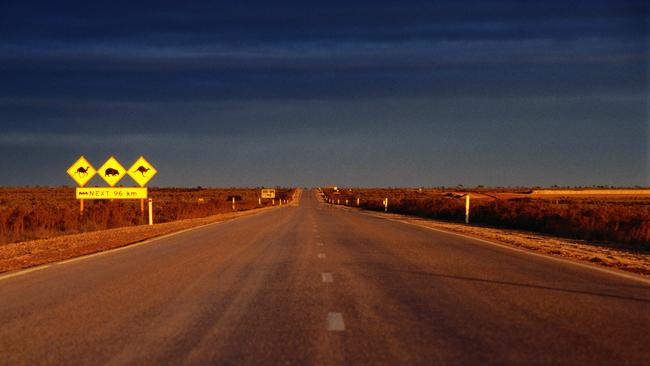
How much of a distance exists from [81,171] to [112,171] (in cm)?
168

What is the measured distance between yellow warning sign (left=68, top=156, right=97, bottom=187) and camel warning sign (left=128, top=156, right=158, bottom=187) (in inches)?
80.7

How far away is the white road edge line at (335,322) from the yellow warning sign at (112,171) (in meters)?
31.7

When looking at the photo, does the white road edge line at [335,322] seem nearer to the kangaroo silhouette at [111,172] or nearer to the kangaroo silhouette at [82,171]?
the kangaroo silhouette at [111,172]

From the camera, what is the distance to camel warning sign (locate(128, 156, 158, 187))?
38.8m

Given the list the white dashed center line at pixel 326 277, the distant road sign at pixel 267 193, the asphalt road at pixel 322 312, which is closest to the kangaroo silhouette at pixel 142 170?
the asphalt road at pixel 322 312

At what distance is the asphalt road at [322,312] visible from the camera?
6.60 m

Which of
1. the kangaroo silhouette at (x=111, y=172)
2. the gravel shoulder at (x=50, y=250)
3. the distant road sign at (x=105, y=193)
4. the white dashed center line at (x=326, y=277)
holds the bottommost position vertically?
the gravel shoulder at (x=50, y=250)

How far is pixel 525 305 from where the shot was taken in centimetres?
935

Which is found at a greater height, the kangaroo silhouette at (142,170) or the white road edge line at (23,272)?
the kangaroo silhouette at (142,170)

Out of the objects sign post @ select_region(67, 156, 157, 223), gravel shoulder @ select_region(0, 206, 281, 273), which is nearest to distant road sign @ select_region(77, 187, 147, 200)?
sign post @ select_region(67, 156, 157, 223)

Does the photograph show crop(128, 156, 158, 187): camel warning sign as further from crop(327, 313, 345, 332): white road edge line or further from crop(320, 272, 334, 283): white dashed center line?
crop(327, 313, 345, 332): white road edge line

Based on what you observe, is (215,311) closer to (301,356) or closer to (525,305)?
(301,356)

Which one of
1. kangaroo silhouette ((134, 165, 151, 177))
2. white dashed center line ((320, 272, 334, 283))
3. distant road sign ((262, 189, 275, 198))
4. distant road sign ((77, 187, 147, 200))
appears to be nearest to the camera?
white dashed center line ((320, 272, 334, 283))

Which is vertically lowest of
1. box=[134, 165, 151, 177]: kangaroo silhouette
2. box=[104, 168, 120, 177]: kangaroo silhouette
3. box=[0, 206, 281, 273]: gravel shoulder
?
box=[0, 206, 281, 273]: gravel shoulder
